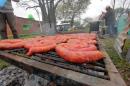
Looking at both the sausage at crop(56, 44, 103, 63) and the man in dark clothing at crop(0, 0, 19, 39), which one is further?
the man in dark clothing at crop(0, 0, 19, 39)

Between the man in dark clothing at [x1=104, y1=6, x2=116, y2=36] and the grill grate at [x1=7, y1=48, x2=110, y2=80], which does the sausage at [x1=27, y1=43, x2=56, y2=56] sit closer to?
the grill grate at [x1=7, y1=48, x2=110, y2=80]

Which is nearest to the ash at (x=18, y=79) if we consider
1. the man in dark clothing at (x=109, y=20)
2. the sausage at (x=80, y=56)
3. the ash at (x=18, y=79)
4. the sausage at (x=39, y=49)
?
the ash at (x=18, y=79)

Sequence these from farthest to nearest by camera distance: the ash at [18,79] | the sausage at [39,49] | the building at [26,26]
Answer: the building at [26,26] < the ash at [18,79] < the sausage at [39,49]

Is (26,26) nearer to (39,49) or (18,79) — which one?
(18,79)

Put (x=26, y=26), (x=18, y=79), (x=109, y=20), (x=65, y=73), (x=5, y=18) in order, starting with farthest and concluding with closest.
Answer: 1. (x=26, y=26)
2. (x=109, y=20)
3. (x=5, y=18)
4. (x=18, y=79)
5. (x=65, y=73)

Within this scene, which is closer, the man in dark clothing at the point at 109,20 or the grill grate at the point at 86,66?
the grill grate at the point at 86,66

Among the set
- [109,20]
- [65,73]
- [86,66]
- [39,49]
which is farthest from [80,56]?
[109,20]

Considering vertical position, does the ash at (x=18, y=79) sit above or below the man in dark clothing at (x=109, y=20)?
below

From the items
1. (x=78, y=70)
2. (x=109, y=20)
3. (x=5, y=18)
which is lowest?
(x=78, y=70)

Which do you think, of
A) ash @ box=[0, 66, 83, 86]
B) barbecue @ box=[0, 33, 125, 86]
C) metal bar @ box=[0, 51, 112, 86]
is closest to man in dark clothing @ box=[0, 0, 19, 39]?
ash @ box=[0, 66, 83, 86]

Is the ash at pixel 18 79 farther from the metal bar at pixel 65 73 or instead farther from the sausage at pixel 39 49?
the metal bar at pixel 65 73

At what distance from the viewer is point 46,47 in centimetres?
195

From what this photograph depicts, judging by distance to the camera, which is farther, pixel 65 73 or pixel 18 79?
pixel 18 79

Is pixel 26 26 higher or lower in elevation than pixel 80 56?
lower
